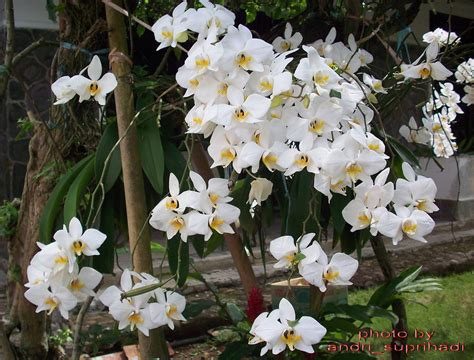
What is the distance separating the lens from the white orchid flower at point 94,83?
55.3 inches

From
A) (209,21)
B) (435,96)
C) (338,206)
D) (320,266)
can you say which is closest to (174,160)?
(338,206)

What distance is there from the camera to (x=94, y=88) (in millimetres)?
1429

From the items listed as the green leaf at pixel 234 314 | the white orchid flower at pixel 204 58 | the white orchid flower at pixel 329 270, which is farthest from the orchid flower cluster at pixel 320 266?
the green leaf at pixel 234 314

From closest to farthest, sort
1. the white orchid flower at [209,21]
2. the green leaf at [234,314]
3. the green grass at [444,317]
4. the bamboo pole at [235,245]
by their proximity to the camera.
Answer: the white orchid flower at [209,21]
the bamboo pole at [235,245]
the green leaf at [234,314]
the green grass at [444,317]

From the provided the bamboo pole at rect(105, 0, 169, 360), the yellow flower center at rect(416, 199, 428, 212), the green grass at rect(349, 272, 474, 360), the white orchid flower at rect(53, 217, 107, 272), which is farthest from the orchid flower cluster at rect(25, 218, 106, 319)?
the green grass at rect(349, 272, 474, 360)

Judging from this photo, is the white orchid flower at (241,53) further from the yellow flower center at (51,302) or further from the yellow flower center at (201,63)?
the yellow flower center at (51,302)

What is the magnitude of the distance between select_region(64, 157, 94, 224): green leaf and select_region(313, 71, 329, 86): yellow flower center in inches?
25.2

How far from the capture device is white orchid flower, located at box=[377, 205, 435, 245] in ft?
3.85

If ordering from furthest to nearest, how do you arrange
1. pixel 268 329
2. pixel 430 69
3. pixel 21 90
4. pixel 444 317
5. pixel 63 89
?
pixel 21 90, pixel 444 317, pixel 430 69, pixel 63 89, pixel 268 329

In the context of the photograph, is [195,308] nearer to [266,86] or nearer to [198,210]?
[198,210]

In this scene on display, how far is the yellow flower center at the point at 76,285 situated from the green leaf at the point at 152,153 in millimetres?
391

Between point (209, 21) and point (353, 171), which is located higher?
point (209, 21)

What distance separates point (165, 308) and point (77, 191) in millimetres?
463

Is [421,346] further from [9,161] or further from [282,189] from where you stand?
[9,161]
